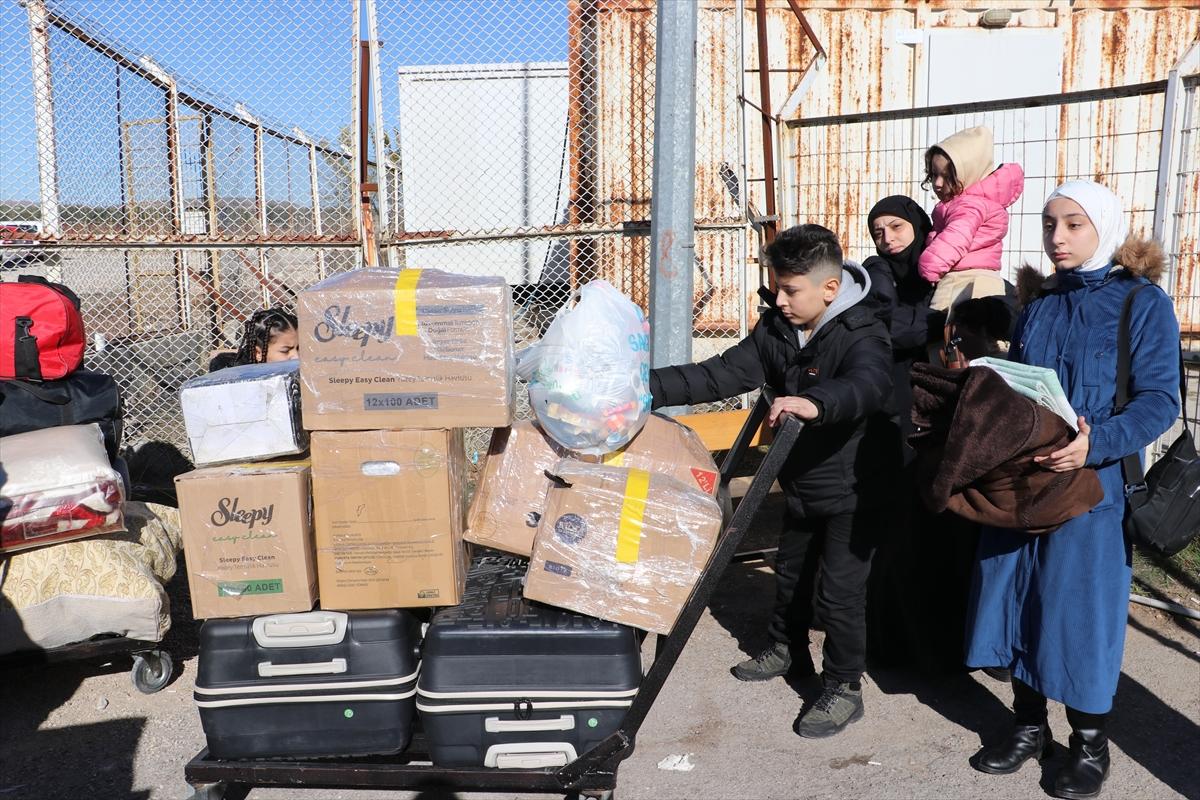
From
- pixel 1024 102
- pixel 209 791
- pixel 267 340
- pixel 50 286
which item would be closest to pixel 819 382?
pixel 209 791

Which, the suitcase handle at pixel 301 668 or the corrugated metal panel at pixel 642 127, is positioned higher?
the corrugated metal panel at pixel 642 127

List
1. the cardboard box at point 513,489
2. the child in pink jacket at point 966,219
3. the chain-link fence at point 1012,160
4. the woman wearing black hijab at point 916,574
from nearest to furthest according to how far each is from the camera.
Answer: the cardboard box at point 513,489 < the woman wearing black hijab at point 916,574 < the child in pink jacket at point 966,219 < the chain-link fence at point 1012,160

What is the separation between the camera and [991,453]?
2668 mm

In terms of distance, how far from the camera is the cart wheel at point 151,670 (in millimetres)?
3893

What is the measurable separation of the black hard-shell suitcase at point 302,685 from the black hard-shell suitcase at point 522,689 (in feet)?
0.42

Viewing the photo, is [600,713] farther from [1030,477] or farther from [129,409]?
[129,409]

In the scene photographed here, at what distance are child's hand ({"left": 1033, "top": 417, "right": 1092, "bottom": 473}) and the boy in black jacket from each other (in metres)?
0.53

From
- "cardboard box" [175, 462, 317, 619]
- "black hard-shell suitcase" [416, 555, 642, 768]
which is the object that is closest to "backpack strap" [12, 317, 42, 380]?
"cardboard box" [175, 462, 317, 619]

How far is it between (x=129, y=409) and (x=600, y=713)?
4.71 m

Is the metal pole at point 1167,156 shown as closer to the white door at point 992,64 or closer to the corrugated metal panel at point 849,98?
the corrugated metal panel at point 849,98

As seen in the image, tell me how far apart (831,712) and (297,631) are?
207cm

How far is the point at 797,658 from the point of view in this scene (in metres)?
4.00

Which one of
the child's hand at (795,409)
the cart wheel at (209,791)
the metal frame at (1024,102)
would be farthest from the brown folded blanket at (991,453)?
the metal frame at (1024,102)

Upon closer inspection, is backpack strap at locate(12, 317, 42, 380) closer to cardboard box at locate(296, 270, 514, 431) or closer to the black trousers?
cardboard box at locate(296, 270, 514, 431)
